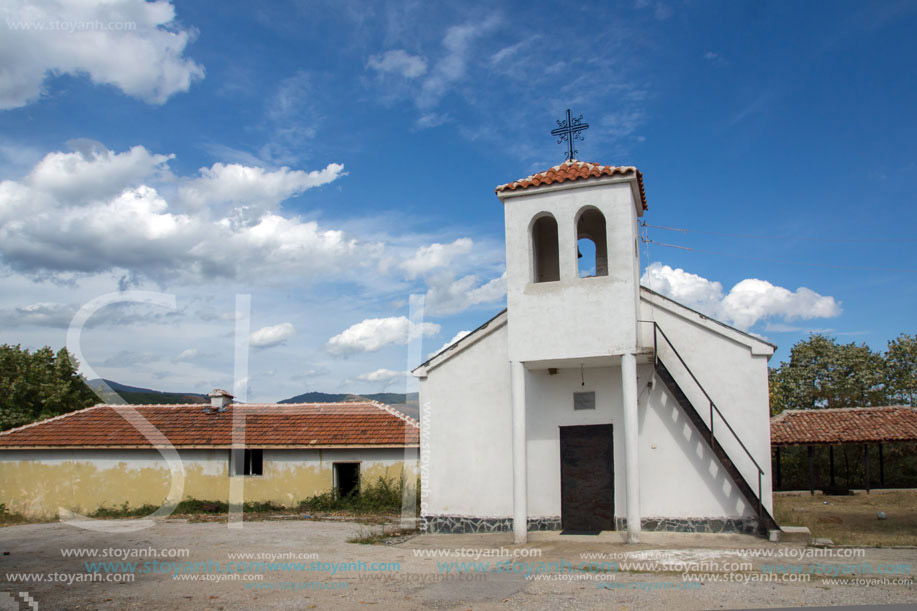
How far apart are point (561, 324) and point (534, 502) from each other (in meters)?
4.22

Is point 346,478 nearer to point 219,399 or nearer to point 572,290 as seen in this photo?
point 219,399

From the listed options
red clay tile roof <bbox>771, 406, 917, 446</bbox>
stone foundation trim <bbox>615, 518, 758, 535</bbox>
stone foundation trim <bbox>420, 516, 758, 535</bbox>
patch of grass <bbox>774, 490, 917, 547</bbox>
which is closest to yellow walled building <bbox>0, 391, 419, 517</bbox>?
stone foundation trim <bbox>420, 516, 758, 535</bbox>

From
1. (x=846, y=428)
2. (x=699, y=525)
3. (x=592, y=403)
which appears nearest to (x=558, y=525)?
(x=592, y=403)

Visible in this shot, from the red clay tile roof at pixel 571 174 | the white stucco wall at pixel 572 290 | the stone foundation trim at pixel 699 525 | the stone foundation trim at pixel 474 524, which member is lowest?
the stone foundation trim at pixel 474 524

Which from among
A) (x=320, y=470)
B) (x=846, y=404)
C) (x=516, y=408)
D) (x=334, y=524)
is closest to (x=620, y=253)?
(x=516, y=408)

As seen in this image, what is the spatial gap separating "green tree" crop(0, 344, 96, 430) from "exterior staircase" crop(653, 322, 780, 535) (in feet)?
129

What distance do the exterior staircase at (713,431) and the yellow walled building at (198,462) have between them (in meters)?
12.3

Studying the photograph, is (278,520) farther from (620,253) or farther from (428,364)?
(620,253)

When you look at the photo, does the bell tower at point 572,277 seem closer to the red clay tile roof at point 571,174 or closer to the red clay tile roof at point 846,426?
the red clay tile roof at point 571,174

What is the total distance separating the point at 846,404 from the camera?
148 ft

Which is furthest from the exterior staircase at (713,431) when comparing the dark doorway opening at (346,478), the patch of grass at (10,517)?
the patch of grass at (10,517)

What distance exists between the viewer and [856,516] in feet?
67.9

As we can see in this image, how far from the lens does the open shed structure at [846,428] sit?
25797mm

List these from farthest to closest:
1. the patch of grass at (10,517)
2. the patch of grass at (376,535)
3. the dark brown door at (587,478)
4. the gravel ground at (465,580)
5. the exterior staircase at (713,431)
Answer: the patch of grass at (10,517) < the dark brown door at (587,478) < the patch of grass at (376,535) < the exterior staircase at (713,431) < the gravel ground at (465,580)
